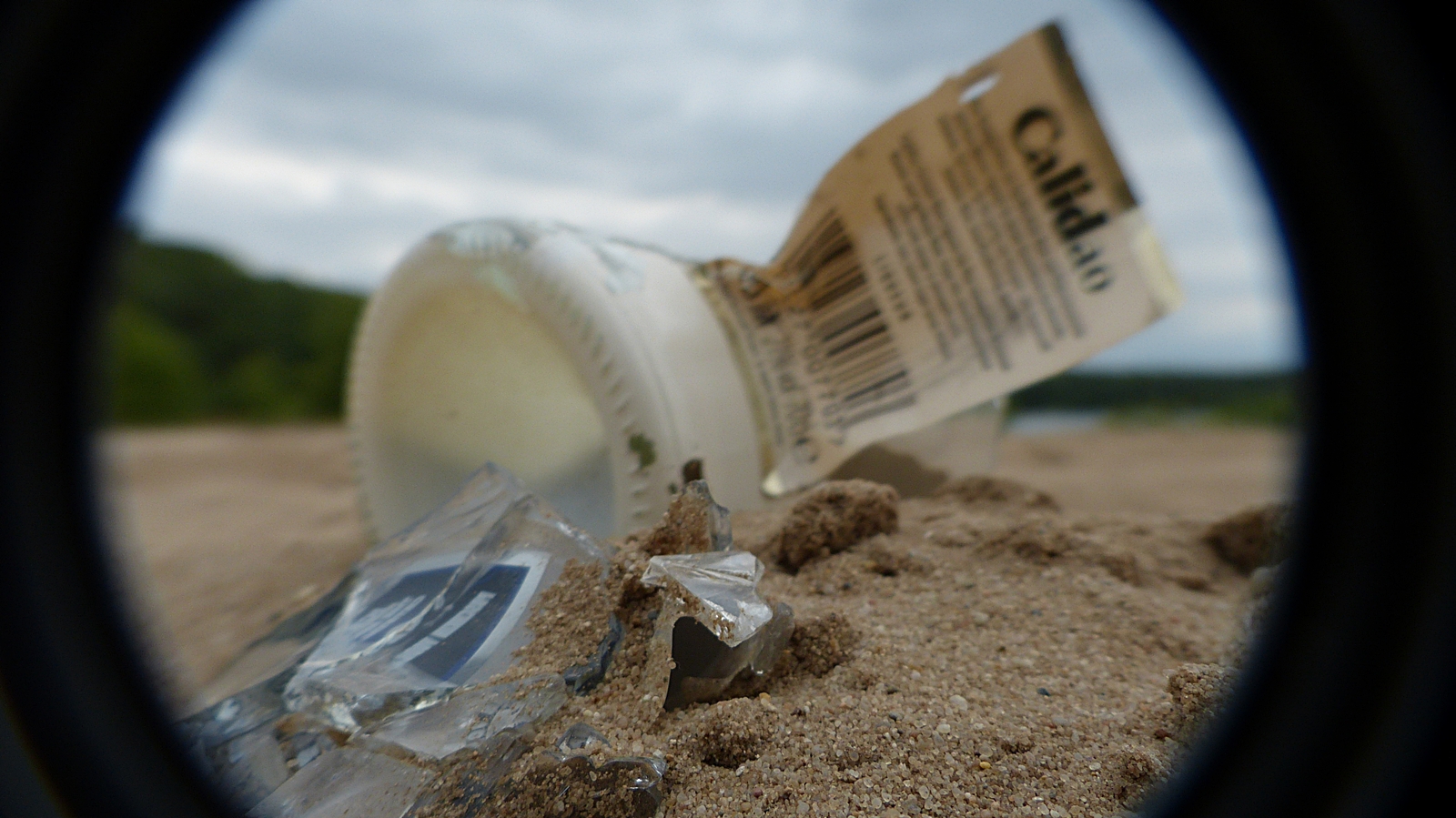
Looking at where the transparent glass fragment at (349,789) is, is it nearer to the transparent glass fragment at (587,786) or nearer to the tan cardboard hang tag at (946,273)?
the transparent glass fragment at (587,786)

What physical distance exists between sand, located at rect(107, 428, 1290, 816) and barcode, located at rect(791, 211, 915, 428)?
11cm

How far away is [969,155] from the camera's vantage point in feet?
2.46

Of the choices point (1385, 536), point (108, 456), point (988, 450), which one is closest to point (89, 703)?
point (108, 456)

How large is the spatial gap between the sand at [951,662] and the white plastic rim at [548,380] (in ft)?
0.36

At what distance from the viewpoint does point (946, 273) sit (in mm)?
789

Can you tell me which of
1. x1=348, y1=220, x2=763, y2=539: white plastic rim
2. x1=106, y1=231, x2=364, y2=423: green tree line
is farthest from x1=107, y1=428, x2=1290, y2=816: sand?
x1=106, y1=231, x2=364, y2=423: green tree line

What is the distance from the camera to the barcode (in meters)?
0.82

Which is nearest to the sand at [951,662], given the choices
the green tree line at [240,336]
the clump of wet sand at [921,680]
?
the clump of wet sand at [921,680]

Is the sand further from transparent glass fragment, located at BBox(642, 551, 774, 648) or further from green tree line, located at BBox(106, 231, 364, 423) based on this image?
green tree line, located at BBox(106, 231, 364, 423)

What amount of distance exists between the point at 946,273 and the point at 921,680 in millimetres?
388

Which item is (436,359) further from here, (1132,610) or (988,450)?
(1132,610)

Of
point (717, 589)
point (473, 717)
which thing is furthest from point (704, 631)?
point (473, 717)

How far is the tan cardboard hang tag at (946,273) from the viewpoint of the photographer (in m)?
0.69

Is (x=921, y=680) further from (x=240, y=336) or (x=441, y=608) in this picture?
(x=240, y=336)
